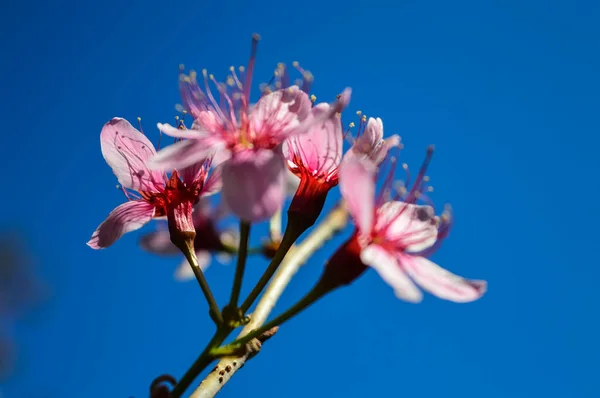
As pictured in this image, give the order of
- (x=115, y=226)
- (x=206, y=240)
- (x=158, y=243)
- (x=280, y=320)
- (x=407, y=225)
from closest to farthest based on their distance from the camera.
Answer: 1. (x=280, y=320)
2. (x=407, y=225)
3. (x=115, y=226)
4. (x=158, y=243)
5. (x=206, y=240)

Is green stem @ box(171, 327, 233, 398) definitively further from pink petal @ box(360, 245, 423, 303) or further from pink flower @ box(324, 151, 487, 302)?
pink petal @ box(360, 245, 423, 303)

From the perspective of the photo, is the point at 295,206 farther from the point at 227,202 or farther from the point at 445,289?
the point at 445,289

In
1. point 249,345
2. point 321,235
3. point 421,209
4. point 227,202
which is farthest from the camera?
point 321,235

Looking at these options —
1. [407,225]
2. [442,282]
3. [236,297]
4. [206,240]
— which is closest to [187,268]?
[206,240]

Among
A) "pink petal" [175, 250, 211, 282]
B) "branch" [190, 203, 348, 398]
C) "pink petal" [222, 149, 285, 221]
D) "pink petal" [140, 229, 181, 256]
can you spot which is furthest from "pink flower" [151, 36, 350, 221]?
"pink petal" [175, 250, 211, 282]

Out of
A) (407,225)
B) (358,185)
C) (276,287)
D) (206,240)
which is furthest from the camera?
(206,240)

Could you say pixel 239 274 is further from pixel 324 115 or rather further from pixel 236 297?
pixel 324 115

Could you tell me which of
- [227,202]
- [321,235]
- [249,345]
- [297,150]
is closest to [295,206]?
[297,150]
